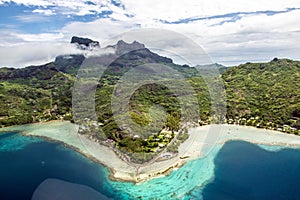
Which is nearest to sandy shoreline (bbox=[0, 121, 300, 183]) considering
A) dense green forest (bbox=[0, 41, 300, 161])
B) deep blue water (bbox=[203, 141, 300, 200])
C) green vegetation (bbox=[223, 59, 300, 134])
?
dense green forest (bbox=[0, 41, 300, 161])

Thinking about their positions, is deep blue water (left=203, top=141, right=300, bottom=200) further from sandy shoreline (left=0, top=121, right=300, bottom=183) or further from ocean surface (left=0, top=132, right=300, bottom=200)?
sandy shoreline (left=0, top=121, right=300, bottom=183)

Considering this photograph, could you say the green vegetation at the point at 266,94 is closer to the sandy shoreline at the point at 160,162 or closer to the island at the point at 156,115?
the island at the point at 156,115

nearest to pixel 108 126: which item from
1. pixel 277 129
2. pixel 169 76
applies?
pixel 277 129

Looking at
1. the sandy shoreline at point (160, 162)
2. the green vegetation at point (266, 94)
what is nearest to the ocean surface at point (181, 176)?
the sandy shoreline at point (160, 162)

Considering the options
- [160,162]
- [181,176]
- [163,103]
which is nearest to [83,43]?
[163,103]

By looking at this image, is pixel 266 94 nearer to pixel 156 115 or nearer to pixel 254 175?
pixel 156 115

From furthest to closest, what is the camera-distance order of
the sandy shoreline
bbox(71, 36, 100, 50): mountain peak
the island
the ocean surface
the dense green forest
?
bbox(71, 36, 100, 50): mountain peak < the dense green forest < the island < the sandy shoreline < the ocean surface
